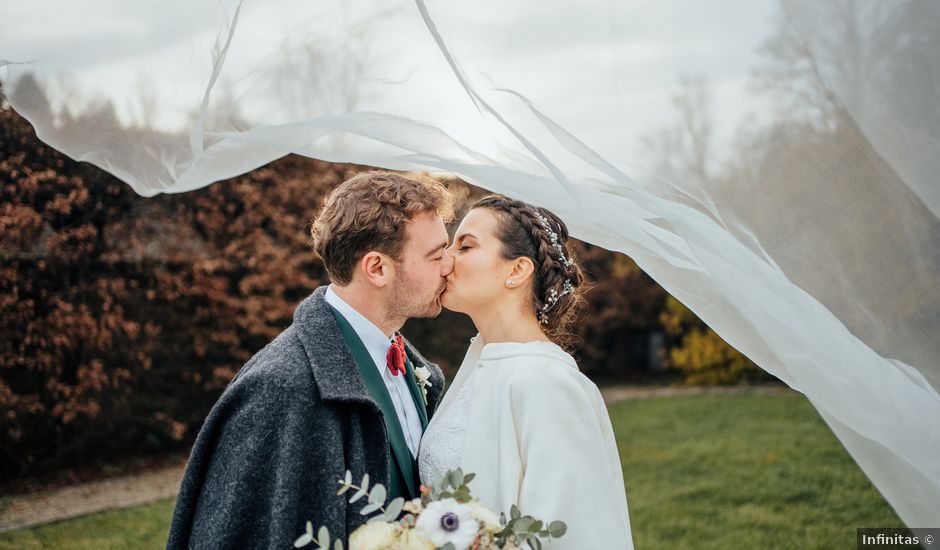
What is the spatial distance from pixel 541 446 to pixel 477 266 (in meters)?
0.75

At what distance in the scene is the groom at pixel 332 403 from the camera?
7.61 ft

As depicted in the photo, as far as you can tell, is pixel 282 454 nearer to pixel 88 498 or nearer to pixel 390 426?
pixel 390 426

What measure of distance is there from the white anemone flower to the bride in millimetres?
204

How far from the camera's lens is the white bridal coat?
2.27m

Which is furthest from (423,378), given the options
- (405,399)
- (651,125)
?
(651,125)

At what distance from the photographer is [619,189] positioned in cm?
206

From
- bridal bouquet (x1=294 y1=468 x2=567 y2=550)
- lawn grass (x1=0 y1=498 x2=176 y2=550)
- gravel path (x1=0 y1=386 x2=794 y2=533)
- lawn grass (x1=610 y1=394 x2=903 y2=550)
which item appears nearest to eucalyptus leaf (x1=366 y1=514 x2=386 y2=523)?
bridal bouquet (x1=294 y1=468 x2=567 y2=550)

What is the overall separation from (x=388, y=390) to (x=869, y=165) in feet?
5.47

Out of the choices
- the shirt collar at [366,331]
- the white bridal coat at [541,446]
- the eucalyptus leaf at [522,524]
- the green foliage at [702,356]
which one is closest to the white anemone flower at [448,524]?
the eucalyptus leaf at [522,524]

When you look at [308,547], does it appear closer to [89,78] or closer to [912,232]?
[89,78]

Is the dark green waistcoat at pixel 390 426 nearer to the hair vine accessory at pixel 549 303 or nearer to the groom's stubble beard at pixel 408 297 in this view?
the groom's stubble beard at pixel 408 297

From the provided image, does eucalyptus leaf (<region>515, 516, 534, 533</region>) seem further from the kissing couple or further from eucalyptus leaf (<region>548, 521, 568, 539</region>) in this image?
the kissing couple

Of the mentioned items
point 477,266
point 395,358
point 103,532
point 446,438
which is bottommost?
point 103,532

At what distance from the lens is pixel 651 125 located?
194cm
